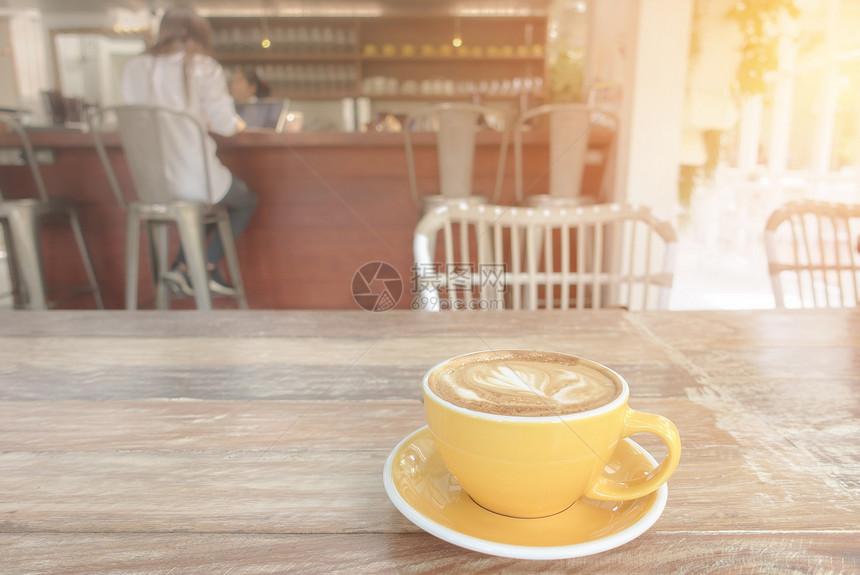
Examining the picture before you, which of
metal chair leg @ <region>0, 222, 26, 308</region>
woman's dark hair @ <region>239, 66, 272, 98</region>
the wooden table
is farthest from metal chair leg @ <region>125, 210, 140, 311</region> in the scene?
woman's dark hair @ <region>239, 66, 272, 98</region>

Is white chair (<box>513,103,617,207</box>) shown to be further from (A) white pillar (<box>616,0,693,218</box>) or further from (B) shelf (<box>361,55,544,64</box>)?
(B) shelf (<box>361,55,544,64</box>)

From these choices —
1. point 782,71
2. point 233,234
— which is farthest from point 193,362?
point 782,71

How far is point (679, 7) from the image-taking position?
183 centimetres

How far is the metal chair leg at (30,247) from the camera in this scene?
5.41ft

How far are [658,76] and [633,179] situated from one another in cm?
34

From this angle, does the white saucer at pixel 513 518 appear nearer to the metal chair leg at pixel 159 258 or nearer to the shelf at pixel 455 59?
the metal chair leg at pixel 159 258

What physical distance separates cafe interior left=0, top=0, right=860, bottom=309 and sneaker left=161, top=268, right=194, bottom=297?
52 millimetres

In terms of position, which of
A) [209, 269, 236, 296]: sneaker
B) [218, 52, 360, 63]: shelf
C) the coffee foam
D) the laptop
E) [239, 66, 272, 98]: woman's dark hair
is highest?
[218, 52, 360, 63]: shelf

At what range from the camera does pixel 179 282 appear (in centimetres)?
175

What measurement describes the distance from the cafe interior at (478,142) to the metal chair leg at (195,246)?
90 millimetres

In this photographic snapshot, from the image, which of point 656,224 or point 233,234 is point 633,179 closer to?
point 656,224

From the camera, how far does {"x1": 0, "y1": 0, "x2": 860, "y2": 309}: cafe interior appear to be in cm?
181

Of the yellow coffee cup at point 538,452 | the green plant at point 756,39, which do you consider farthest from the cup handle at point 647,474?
the green plant at point 756,39

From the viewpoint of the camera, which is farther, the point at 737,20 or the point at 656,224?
the point at 737,20
